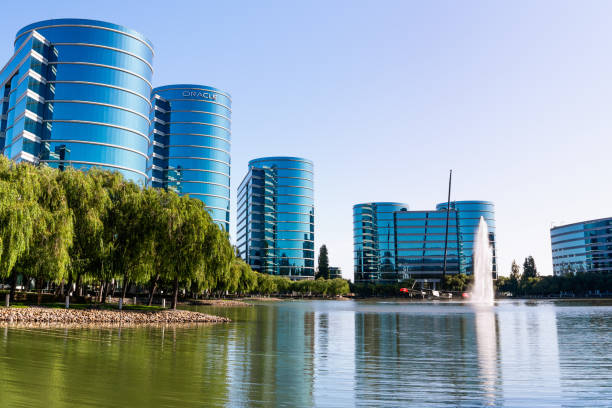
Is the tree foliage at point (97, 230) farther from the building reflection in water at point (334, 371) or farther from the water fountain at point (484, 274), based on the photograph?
the water fountain at point (484, 274)

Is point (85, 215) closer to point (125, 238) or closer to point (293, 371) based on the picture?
point (125, 238)

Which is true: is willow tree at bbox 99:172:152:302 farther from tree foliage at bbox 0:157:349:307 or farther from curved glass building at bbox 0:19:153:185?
curved glass building at bbox 0:19:153:185

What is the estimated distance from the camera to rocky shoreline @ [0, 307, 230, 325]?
30.6 m

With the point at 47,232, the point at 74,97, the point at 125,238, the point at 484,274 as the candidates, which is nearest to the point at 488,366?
the point at 47,232

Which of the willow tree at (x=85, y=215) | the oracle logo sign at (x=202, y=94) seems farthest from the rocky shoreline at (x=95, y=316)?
the oracle logo sign at (x=202, y=94)

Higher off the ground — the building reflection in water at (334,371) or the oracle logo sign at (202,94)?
the oracle logo sign at (202,94)

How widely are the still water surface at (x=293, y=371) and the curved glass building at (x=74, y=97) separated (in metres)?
94.5

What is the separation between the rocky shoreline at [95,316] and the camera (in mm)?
30641

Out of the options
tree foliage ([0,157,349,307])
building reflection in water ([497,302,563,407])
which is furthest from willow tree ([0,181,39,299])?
building reflection in water ([497,302,563,407])

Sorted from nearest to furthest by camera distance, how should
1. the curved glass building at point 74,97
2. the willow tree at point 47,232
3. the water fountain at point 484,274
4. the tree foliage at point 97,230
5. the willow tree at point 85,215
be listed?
the tree foliage at point 97,230 → the willow tree at point 47,232 → the willow tree at point 85,215 → the water fountain at point 484,274 → the curved glass building at point 74,97

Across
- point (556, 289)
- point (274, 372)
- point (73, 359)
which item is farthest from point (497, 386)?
point (556, 289)

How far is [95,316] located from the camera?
33688 mm

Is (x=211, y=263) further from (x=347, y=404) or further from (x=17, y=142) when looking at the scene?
(x=17, y=142)

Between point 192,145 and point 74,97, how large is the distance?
5815 centimetres
